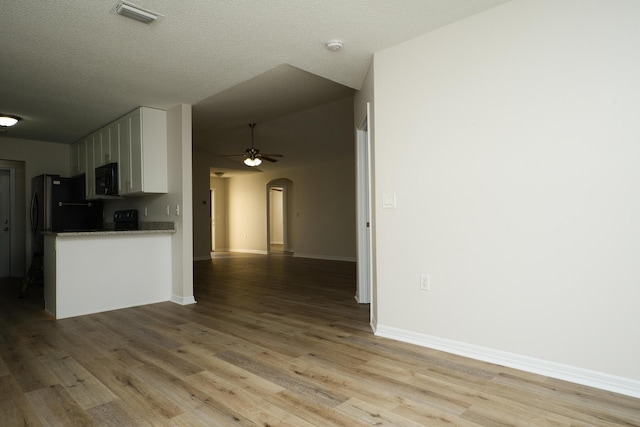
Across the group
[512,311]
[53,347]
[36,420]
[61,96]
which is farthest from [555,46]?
[61,96]

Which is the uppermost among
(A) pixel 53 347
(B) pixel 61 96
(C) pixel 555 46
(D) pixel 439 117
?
(B) pixel 61 96

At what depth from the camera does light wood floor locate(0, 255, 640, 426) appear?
181 centimetres

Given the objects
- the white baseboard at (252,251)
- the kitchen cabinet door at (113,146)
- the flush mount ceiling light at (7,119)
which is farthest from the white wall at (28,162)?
the white baseboard at (252,251)

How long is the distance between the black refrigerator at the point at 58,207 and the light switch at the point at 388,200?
5.20 meters

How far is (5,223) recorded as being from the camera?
21.1 feet

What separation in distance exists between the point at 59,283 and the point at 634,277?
466 cm

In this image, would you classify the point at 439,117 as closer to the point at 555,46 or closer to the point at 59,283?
the point at 555,46

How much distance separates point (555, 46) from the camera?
87.3 inches

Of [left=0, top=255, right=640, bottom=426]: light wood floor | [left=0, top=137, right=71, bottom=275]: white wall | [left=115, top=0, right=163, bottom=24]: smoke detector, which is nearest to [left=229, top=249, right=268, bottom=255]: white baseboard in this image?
[left=0, top=137, right=71, bottom=275]: white wall

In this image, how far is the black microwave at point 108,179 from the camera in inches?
196

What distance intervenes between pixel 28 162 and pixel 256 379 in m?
6.14

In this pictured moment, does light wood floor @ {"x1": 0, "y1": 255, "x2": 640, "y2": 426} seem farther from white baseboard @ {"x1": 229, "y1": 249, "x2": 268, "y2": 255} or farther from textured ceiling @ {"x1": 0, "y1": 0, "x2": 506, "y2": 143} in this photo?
white baseboard @ {"x1": 229, "y1": 249, "x2": 268, "y2": 255}

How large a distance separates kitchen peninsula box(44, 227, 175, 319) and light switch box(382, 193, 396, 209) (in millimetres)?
2755

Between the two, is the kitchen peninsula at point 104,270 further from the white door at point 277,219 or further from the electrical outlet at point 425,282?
the white door at point 277,219
